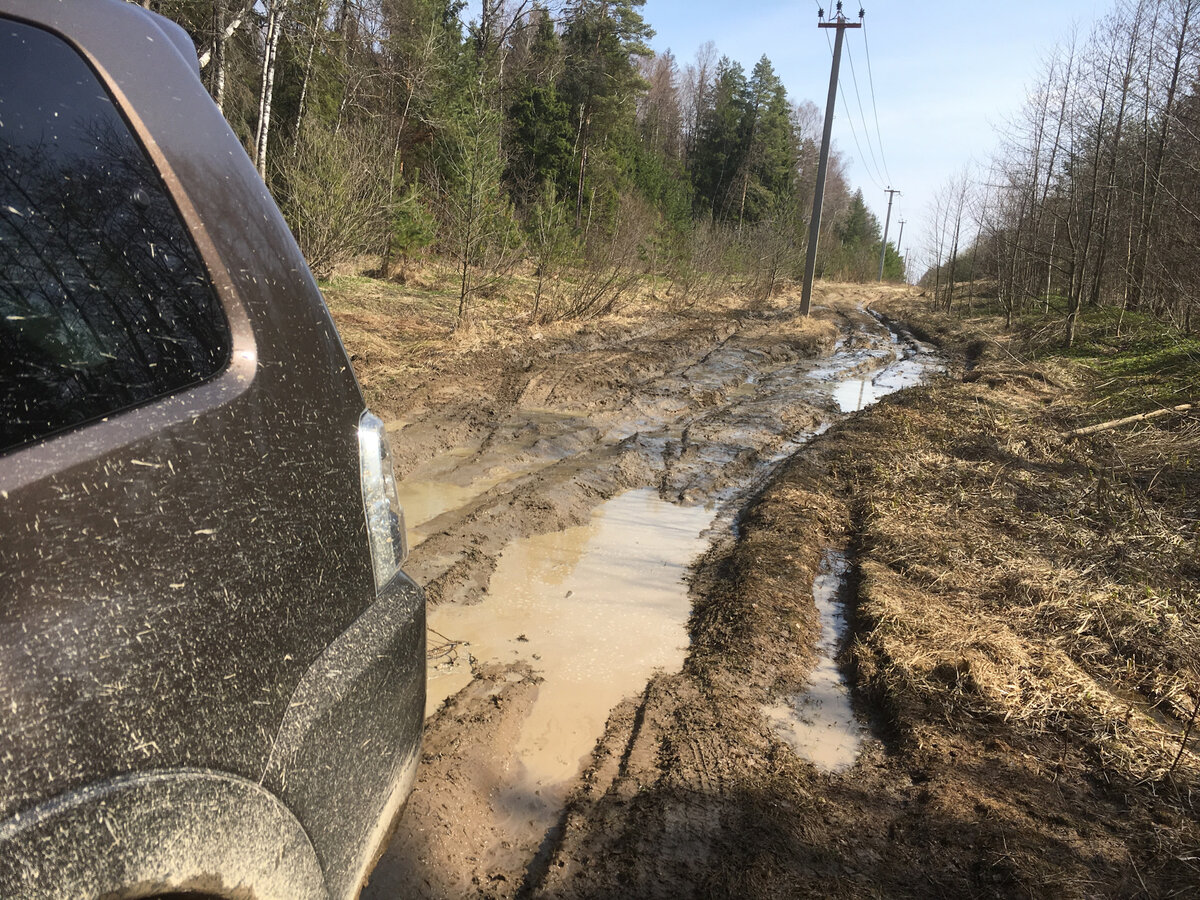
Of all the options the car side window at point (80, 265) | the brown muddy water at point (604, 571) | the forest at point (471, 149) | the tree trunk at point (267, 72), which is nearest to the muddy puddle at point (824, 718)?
the brown muddy water at point (604, 571)

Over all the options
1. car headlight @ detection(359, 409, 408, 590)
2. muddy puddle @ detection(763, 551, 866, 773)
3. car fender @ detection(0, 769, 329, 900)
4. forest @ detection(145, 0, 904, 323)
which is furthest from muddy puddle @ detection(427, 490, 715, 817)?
forest @ detection(145, 0, 904, 323)

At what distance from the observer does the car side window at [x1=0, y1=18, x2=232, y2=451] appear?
984mm

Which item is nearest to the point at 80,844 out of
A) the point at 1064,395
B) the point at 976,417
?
the point at 976,417

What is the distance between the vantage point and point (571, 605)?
415 cm

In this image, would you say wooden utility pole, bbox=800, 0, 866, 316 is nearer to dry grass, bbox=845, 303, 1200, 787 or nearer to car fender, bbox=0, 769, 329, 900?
dry grass, bbox=845, 303, 1200, 787

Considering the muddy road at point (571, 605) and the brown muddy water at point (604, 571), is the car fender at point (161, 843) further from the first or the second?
the brown muddy water at point (604, 571)

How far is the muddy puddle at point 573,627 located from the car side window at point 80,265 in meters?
2.06

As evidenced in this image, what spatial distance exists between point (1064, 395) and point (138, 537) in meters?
12.8

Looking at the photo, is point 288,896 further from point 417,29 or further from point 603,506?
point 417,29

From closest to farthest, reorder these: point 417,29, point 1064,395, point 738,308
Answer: point 1064,395, point 417,29, point 738,308

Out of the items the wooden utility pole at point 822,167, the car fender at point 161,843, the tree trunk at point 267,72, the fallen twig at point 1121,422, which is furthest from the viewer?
the wooden utility pole at point 822,167

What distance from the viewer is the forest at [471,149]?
40.7ft

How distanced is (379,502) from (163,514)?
0.50 m

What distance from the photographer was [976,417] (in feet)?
30.1
